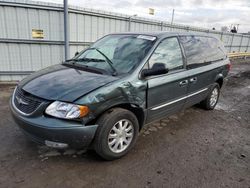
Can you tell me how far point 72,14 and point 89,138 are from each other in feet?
18.8

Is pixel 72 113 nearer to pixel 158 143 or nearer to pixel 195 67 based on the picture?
pixel 158 143

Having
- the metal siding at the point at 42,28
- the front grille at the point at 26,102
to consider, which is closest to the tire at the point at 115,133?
the front grille at the point at 26,102

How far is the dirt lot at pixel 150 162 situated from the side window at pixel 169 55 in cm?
128

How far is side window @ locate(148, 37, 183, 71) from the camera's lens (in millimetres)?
3279

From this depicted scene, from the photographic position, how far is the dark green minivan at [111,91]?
246 cm

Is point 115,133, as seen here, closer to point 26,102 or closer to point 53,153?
point 53,153

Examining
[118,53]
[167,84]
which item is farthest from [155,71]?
[118,53]

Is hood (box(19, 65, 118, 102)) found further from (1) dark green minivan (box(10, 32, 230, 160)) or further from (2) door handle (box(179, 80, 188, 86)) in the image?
(2) door handle (box(179, 80, 188, 86))

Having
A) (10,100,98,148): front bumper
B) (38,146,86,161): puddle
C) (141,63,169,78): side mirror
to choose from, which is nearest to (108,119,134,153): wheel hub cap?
(10,100,98,148): front bumper

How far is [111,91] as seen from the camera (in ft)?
8.70

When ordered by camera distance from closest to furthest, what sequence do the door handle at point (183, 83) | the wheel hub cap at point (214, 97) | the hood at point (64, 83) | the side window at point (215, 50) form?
the hood at point (64, 83) → the door handle at point (183, 83) → the side window at point (215, 50) → the wheel hub cap at point (214, 97)

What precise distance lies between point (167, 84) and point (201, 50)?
1531 millimetres

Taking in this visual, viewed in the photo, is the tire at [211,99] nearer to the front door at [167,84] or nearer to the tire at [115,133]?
the front door at [167,84]

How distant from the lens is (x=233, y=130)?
163 inches
